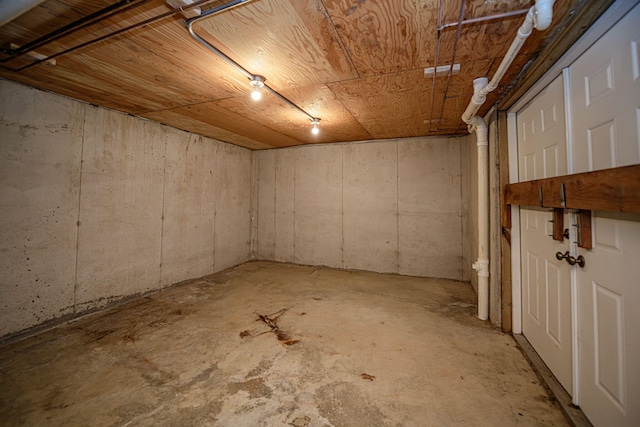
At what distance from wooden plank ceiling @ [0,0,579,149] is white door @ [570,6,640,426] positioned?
14.0 inches

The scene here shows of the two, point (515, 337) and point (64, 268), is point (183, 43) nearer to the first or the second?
point (64, 268)

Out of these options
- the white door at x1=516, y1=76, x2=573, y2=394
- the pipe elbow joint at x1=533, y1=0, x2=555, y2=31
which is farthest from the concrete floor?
the pipe elbow joint at x1=533, y1=0, x2=555, y2=31

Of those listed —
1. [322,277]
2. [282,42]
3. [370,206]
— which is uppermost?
[282,42]

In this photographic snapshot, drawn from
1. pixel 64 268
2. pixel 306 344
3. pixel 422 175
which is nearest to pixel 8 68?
pixel 64 268

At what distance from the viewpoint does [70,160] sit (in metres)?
2.60

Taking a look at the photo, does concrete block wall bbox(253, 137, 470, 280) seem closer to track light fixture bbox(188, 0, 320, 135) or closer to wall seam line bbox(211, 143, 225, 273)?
wall seam line bbox(211, 143, 225, 273)

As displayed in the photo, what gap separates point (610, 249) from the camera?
1237mm

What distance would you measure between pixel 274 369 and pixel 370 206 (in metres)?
3.18

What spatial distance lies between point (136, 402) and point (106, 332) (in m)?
1.25

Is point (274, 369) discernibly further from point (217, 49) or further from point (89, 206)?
point (89, 206)

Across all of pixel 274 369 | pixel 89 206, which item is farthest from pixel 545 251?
pixel 89 206

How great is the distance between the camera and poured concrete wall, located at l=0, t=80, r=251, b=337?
7.41ft

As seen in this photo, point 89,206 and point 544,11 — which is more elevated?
point 544,11

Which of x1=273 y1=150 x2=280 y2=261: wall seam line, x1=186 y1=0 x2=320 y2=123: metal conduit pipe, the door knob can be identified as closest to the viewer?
x1=186 y1=0 x2=320 y2=123: metal conduit pipe
